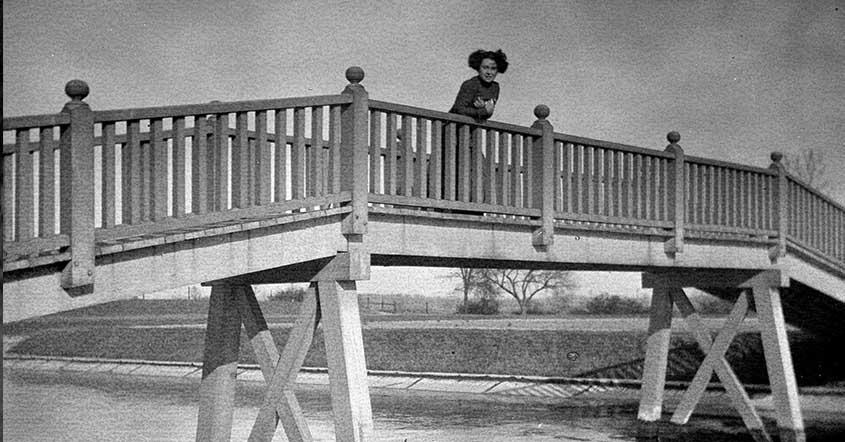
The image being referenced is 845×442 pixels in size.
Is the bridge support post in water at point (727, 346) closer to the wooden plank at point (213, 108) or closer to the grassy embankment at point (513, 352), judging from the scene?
the grassy embankment at point (513, 352)

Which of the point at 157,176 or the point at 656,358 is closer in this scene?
the point at 157,176

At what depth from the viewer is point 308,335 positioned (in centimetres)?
926

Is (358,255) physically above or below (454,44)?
below

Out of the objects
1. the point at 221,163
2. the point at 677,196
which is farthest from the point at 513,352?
the point at 221,163

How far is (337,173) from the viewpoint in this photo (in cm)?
905

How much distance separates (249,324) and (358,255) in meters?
2.07

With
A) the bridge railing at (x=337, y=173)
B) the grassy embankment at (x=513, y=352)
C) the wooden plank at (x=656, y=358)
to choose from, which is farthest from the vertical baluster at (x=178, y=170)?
the grassy embankment at (x=513, y=352)

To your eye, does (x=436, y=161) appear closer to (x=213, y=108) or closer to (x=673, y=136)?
(x=213, y=108)

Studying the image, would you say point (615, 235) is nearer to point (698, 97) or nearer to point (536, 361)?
point (536, 361)

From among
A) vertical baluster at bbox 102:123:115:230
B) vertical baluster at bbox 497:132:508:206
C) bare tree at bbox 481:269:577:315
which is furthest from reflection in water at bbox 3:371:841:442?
bare tree at bbox 481:269:577:315

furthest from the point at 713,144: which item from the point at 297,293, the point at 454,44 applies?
the point at 297,293

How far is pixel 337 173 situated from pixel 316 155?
309 mm

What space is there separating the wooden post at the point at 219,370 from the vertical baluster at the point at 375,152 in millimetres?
2286

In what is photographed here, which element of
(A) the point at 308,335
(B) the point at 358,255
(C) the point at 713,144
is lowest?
(A) the point at 308,335
